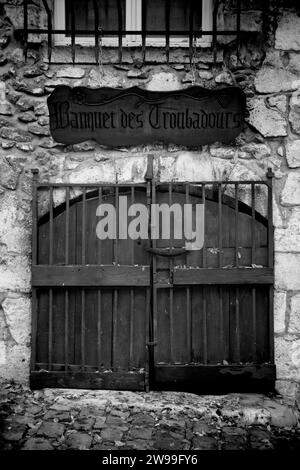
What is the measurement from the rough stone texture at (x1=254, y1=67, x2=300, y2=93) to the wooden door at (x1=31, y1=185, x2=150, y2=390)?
1.17 metres

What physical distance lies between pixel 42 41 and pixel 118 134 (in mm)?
889

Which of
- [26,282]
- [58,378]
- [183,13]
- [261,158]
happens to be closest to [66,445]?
[58,378]

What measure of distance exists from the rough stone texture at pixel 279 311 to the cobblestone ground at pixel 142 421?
1.64ft

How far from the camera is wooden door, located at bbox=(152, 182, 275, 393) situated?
3004mm

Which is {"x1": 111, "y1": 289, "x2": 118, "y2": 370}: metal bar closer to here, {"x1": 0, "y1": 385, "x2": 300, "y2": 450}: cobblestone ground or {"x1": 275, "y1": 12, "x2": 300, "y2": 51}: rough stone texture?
{"x1": 0, "y1": 385, "x2": 300, "y2": 450}: cobblestone ground

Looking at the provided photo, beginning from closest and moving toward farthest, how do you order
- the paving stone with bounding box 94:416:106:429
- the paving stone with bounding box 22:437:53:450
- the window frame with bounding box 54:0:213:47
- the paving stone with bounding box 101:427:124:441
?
1. the paving stone with bounding box 22:437:53:450
2. the paving stone with bounding box 101:427:124:441
3. the paving stone with bounding box 94:416:106:429
4. the window frame with bounding box 54:0:213:47

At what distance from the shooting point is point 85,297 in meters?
3.04

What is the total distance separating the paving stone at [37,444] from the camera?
2.37 m

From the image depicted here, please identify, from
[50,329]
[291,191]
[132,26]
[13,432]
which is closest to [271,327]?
[291,191]

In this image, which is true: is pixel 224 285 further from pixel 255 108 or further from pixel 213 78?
pixel 213 78

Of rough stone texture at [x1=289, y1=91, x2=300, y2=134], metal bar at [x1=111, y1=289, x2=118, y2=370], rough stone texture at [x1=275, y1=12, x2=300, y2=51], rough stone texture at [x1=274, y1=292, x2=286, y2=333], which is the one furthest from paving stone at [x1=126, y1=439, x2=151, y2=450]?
rough stone texture at [x1=275, y1=12, x2=300, y2=51]

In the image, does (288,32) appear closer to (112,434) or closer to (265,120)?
(265,120)

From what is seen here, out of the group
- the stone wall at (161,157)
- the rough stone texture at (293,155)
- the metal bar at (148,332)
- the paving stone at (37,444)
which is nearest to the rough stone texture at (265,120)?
the stone wall at (161,157)

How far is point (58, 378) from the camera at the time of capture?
9.83 feet
